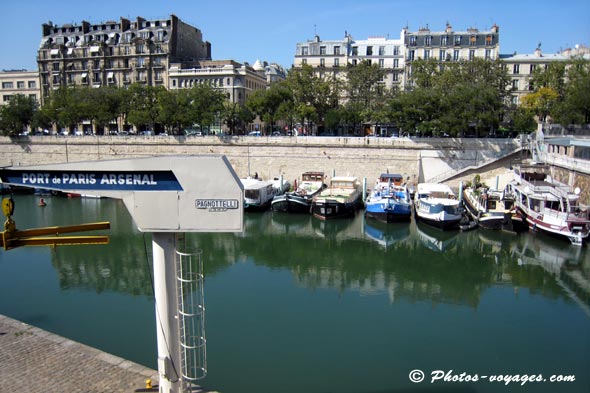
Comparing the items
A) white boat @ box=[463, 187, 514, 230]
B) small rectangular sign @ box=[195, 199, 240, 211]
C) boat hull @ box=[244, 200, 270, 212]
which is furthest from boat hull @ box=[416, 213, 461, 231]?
small rectangular sign @ box=[195, 199, 240, 211]

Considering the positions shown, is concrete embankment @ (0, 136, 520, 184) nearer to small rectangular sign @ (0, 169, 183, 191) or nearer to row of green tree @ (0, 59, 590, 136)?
row of green tree @ (0, 59, 590, 136)

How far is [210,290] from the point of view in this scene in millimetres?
18875

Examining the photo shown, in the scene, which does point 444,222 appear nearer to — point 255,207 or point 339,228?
point 339,228

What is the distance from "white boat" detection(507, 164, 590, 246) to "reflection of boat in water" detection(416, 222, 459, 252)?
15.0ft

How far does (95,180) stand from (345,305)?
12212 mm

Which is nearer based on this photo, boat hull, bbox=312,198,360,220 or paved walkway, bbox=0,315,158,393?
paved walkway, bbox=0,315,158,393

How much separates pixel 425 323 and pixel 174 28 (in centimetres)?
5985

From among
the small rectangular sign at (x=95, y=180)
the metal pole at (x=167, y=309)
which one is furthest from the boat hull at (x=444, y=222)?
the small rectangular sign at (x=95, y=180)

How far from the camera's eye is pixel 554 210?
86.4ft

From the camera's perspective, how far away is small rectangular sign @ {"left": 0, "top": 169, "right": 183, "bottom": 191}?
6.71 meters

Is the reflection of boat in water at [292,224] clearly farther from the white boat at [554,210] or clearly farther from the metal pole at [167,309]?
the metal pole at [167,309]

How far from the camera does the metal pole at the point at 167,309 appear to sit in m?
6.98

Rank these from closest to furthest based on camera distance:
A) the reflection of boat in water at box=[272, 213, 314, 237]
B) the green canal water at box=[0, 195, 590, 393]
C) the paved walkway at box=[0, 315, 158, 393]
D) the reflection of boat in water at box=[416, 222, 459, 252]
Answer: the paved walkway at box=[0, 315, 158, 393] < the green canal water at box=[0, 195, 590, 393] < the reflection of boat in water at box=[416, 222, 459, 252] < the reflection of boat in water at box=[272, 213, 314, 237]

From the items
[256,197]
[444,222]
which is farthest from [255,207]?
[444,222]
